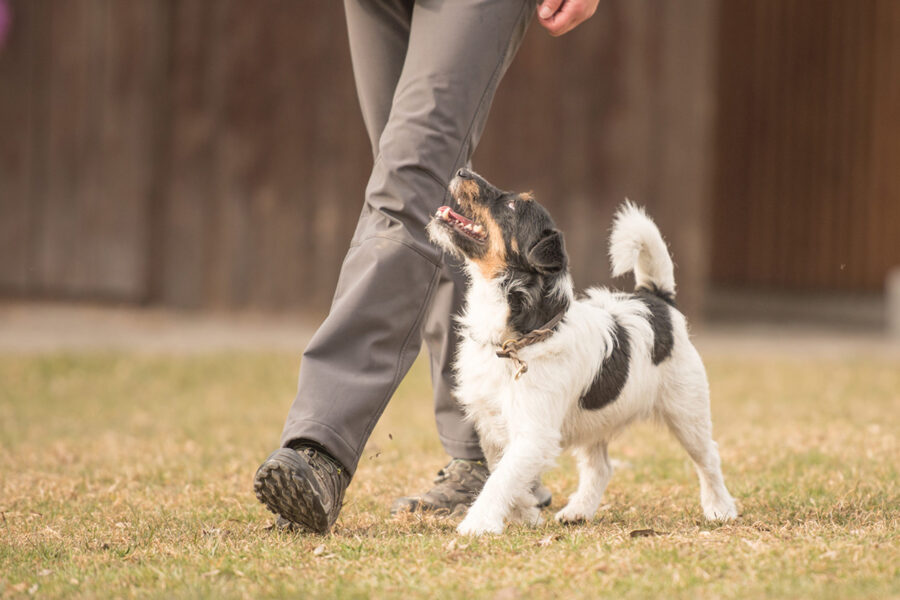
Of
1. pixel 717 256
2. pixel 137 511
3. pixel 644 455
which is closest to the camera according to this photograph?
pixel 137 511

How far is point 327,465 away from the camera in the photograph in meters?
3.19

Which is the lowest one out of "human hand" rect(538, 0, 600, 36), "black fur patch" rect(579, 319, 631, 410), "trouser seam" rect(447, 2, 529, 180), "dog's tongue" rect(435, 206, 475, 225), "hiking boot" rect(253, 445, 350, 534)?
"hiking boot" rect(253, 445, 350, 534)

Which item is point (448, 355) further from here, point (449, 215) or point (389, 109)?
point (389, 109)

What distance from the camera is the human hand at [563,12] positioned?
3.55 m

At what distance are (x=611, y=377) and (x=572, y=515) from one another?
1.72 feet

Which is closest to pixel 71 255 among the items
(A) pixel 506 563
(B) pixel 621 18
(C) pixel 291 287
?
(C) pixel 291 287

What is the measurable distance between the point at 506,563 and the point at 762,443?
2754 millimetres

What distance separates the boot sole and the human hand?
1.58 metres

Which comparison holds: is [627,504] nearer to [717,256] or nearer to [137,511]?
[137,511]

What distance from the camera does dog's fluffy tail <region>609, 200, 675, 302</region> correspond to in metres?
3.79

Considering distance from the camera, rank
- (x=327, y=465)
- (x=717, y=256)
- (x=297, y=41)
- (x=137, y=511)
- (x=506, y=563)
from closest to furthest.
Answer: (x=506, y=563), (x=327, y=465), (x=137, y=511), (x=297, y=41), (x=717, y=256)

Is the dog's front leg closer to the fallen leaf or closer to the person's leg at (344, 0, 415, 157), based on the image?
the fallen leaf

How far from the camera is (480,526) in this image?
3.19 meters

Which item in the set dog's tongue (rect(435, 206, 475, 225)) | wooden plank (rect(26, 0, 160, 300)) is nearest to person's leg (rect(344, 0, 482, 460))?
dog's tongue (rect(435, 206, 475, 225))
